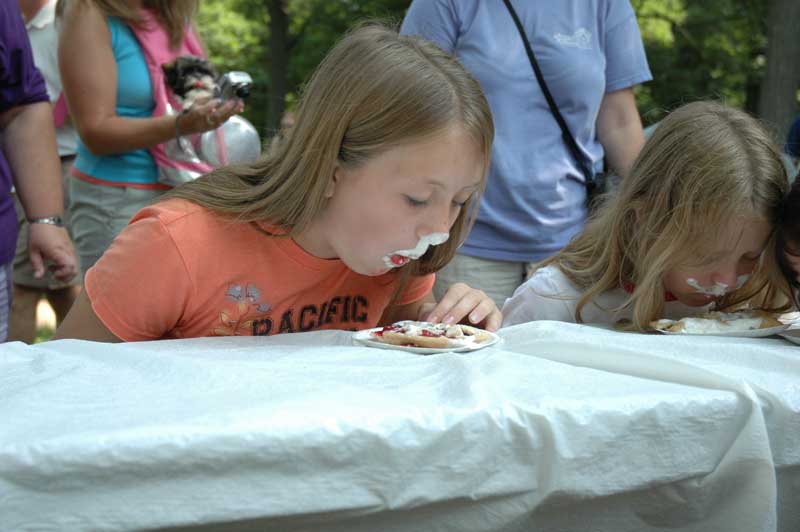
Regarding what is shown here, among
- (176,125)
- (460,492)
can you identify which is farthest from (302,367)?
(176,125)

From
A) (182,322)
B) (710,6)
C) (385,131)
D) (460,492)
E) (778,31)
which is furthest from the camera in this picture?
(710,6)

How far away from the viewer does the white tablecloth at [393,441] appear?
1.11m

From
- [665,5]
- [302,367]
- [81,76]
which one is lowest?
[665,5]

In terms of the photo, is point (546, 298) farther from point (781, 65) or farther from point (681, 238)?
point (781, 65)

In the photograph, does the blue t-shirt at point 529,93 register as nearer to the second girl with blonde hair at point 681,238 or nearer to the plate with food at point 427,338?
the second girl with blonde hair at point 681,238

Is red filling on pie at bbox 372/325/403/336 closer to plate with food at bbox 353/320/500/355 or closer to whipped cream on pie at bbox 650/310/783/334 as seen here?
plate with food at bbox 353/320/500/355

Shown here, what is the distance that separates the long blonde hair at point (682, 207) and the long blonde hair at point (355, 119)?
0.51 metres

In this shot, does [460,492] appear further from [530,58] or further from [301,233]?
[530,58]

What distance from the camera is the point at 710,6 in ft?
37.1

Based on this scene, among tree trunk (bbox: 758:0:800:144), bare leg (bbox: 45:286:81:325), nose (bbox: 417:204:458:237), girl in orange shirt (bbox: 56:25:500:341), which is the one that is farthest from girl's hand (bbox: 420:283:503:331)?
tree trunk (bbox: 758:0:800:144)

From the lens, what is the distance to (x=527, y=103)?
→ 291 cm

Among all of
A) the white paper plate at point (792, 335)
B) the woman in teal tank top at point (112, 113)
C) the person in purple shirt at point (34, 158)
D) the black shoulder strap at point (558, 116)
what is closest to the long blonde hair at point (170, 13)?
the woman in teal tank top at point (112, 113)

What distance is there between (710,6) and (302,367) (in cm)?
1113

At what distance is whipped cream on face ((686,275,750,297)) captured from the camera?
219 cm
